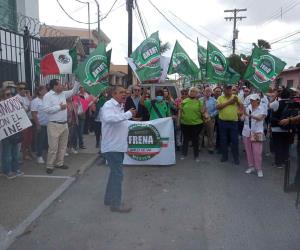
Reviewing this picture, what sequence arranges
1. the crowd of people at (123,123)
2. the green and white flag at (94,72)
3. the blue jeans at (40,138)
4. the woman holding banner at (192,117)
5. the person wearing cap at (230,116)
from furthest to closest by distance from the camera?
the woman holding banner at (192,117), the person wearing cap at (230,116), the blue jeans at (40,138), the green and white flag at (94,72), the crowd of people at (123,123)

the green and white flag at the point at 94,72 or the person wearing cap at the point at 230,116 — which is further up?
the green and white flag at the point at 94,72

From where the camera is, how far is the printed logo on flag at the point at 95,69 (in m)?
8.11

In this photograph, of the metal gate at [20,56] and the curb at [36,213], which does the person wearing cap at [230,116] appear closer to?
the curb at [36,213]

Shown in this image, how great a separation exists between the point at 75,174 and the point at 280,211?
3.88 metres

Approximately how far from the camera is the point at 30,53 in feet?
30.0

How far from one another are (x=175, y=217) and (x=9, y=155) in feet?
11.2

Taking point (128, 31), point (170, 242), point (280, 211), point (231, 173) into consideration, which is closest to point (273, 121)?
point (231, 173)

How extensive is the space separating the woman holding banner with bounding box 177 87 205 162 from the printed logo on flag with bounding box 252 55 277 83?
1.61 metres

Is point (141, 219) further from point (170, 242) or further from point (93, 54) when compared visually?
point (93, 54)

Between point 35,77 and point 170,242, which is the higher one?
point 35,77

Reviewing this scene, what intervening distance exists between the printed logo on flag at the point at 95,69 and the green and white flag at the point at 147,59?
5.11 ft

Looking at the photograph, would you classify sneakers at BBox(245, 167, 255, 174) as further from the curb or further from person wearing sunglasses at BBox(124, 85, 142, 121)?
the curb

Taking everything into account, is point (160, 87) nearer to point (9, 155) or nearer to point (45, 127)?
point (45, 127)

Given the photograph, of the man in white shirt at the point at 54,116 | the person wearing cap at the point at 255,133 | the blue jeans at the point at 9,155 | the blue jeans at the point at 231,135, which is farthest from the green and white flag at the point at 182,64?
the blue jeans at the point at 9,155
